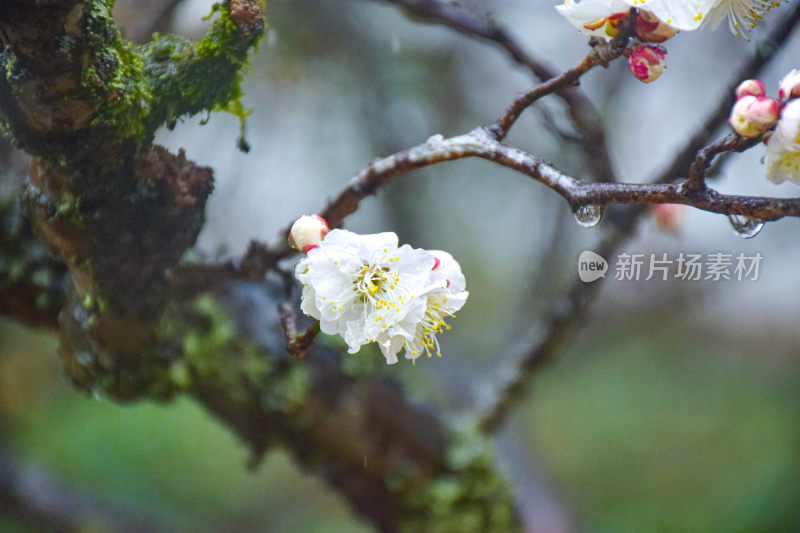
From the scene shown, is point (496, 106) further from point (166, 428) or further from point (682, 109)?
point (166, 428)

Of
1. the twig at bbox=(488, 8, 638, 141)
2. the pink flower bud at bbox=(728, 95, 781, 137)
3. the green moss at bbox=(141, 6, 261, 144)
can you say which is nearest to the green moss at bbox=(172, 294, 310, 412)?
the green moss at bbox=(141, 6, 261, 144)

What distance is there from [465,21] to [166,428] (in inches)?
37.8

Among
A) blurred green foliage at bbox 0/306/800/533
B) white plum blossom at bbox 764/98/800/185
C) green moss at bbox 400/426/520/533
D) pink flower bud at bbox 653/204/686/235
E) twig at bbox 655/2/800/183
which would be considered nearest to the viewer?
white plum blossom at bbox 764/98/800/185

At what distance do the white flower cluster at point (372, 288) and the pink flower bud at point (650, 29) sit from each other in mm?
159

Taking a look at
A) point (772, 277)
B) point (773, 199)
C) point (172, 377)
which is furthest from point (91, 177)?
point (772, 277)

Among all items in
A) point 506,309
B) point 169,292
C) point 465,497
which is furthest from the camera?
point 506,309

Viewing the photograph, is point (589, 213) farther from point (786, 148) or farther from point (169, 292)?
point (169, 292)

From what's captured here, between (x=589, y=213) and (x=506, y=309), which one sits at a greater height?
(x=506, y=309)

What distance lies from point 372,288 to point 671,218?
423 millimetres

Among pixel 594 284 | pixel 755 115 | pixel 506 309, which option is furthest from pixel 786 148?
pixel 506 309

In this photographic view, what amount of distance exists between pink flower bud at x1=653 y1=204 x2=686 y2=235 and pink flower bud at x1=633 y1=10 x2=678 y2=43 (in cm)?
32

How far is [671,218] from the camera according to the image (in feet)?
1.99

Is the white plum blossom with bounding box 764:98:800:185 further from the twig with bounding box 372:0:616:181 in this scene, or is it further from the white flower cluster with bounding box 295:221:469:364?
the twig with bounding box 372:0:616:181

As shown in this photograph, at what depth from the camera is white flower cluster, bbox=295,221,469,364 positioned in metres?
0.31
